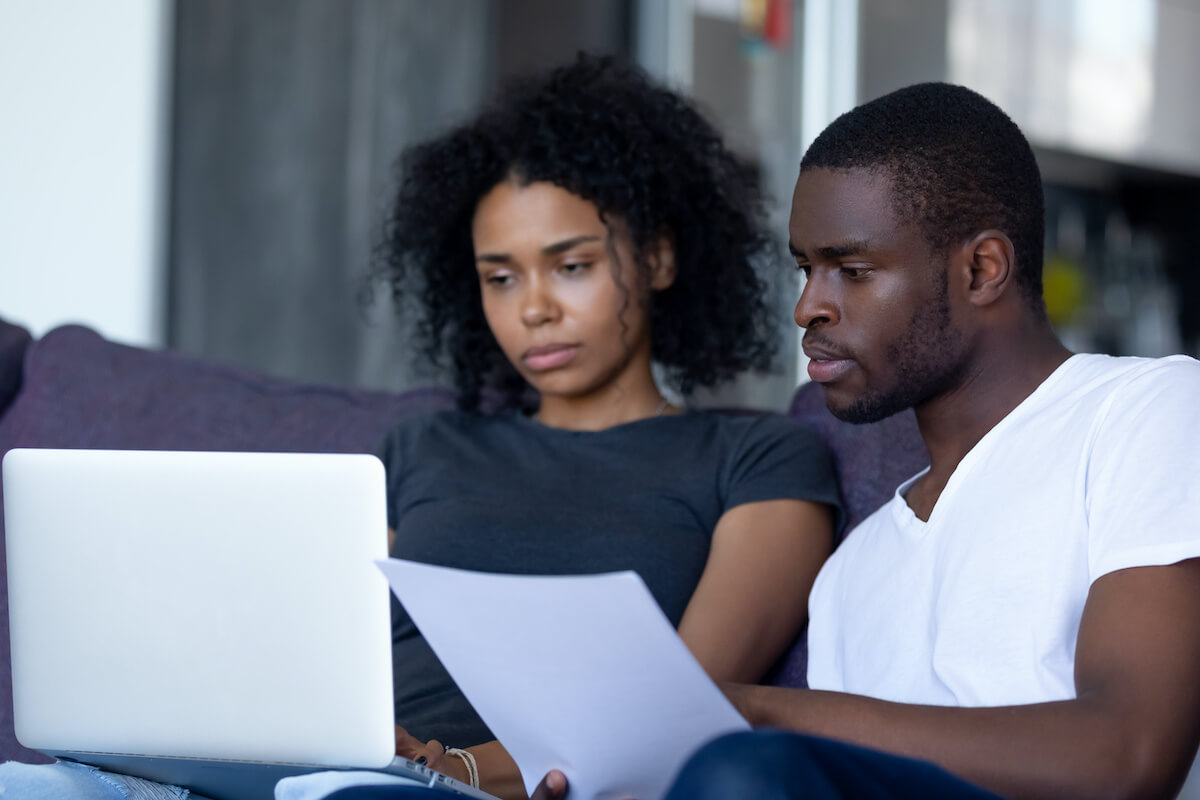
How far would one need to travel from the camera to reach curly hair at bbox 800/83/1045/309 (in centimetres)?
105

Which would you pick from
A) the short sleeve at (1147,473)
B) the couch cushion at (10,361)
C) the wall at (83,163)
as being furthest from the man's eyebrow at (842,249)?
the wall at (83,163)

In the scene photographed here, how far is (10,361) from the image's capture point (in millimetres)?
1897

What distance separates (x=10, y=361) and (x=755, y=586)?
1181 millimetres

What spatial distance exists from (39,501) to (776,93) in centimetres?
244

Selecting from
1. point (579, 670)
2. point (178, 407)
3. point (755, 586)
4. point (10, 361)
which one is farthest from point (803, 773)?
point (10, 361)

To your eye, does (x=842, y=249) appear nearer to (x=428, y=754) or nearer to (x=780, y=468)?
(x=780, y=468)

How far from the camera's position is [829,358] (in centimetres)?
110

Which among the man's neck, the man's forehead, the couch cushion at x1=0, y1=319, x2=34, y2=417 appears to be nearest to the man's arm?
the man's neck

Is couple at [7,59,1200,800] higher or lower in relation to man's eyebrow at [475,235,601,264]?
lower

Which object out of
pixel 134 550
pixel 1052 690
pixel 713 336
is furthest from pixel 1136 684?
pixel 713 336

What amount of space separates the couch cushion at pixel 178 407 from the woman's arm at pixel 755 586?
0.54 metres

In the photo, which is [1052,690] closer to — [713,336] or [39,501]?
[39,501]

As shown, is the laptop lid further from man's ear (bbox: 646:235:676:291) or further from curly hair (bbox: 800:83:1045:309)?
man's ear (bbox: 646:235:676:291)

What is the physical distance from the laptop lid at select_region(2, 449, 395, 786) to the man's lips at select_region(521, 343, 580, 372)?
0.65 m
